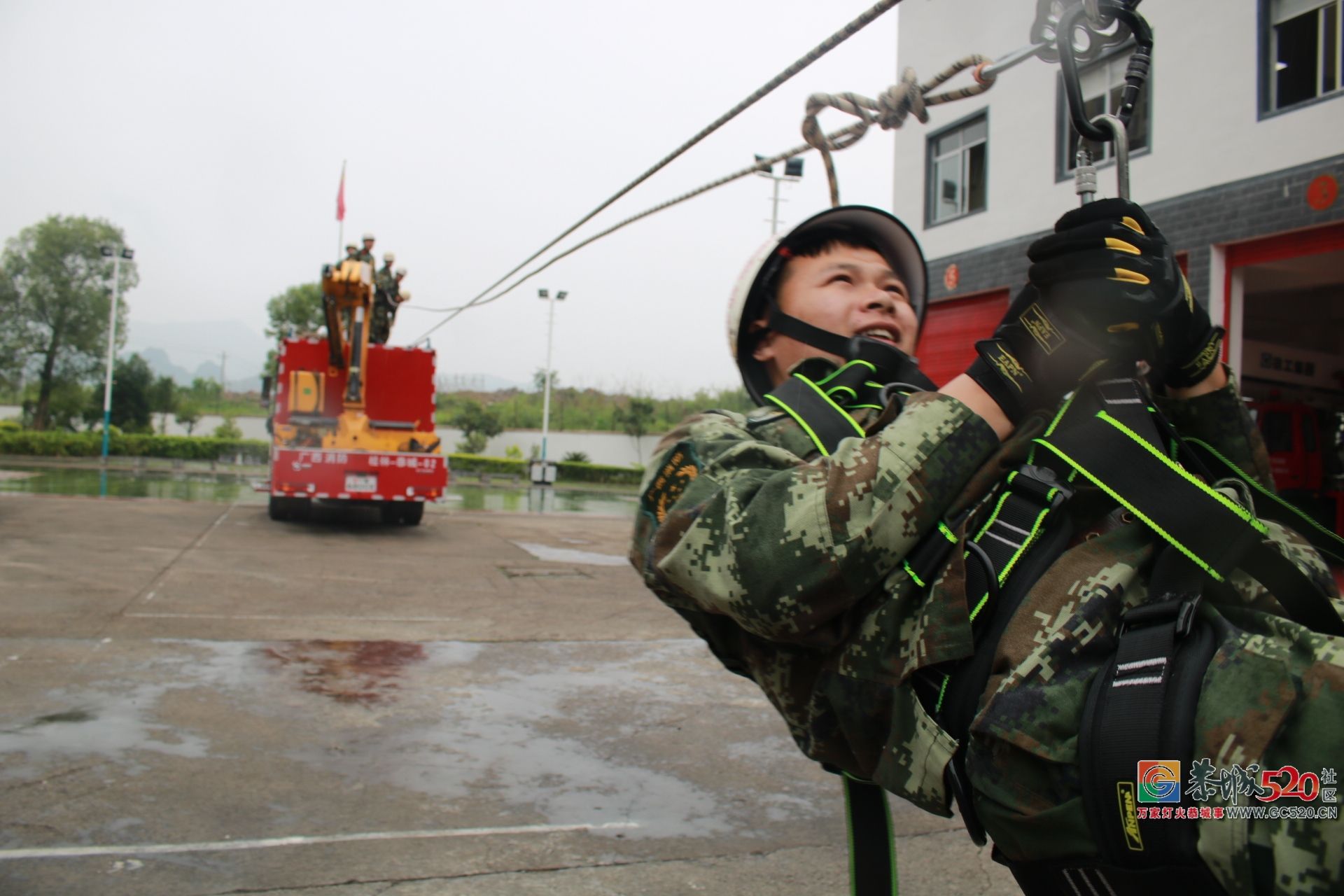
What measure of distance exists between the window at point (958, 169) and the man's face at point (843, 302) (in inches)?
388

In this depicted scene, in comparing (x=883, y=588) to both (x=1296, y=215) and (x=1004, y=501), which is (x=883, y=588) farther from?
(x=1296, y=215)

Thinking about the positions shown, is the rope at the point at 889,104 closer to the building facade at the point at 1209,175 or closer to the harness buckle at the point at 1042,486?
the harness buckle at the point at 1042,486

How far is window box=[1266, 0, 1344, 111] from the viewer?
751 centimetres

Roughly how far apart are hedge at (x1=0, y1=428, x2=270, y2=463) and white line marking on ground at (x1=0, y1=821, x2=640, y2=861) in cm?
2999

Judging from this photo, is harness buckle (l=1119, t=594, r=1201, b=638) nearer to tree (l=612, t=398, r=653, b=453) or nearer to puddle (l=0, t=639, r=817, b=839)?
puddle (l=0, t=639, r=817, b=839)

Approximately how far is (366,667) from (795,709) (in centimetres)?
436

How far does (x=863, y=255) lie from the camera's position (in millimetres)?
1841

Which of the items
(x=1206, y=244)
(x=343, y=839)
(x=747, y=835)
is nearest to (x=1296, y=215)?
(x=1206, y=244)

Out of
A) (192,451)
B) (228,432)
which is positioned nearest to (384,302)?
(192,451)

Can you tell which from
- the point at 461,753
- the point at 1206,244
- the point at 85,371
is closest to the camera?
the point at 461,753

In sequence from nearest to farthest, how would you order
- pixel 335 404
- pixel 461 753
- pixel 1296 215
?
pixel 461 753 < pixel 1296 215 < pixel 335 404

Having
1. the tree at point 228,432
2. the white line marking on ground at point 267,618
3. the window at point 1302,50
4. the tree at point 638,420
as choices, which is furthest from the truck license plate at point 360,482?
the tree at point 228,432

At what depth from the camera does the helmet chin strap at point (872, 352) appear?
5.21 feet

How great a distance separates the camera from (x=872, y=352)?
1587mm
